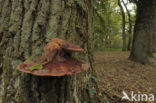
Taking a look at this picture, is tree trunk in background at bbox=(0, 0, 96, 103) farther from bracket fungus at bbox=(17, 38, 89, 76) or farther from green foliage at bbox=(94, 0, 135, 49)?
green foliage at bbox=(94, 0, 135, 49)

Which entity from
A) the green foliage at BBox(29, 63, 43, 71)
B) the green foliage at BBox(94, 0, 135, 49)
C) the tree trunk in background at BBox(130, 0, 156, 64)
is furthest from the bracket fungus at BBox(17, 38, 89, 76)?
the tree trunk in background at BBox(130, 0, 156, 64)

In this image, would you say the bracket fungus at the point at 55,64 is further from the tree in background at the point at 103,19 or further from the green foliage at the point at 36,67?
the tree in background at the point at 103,19

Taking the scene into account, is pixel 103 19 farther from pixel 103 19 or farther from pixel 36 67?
pixel 36 67

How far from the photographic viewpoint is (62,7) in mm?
1580

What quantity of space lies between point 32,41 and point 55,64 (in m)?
0.57

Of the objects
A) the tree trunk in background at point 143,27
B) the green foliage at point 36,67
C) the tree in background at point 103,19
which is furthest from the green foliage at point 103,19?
the green foliage at point 36,67

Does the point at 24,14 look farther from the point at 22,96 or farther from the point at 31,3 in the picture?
the point at 22,96

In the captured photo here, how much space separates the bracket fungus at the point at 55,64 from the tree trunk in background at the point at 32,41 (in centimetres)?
30

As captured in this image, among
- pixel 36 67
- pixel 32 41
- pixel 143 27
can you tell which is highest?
pixel 143 27

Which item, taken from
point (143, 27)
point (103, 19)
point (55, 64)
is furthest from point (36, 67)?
point (143, 27)

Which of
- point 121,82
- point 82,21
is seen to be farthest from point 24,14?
point 121,82

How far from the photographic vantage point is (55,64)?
1091mm

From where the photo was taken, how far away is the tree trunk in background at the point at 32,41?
1.38 metres

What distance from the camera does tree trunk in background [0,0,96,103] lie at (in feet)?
4.52
